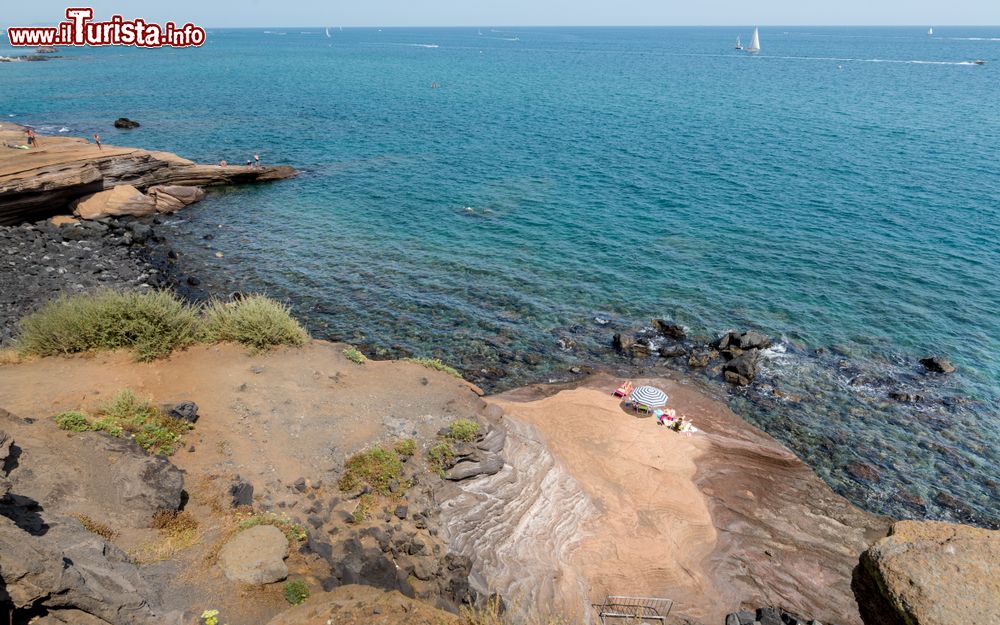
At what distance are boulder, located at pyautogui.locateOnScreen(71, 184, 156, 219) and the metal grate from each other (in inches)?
1963

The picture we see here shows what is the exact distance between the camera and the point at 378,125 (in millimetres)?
90750

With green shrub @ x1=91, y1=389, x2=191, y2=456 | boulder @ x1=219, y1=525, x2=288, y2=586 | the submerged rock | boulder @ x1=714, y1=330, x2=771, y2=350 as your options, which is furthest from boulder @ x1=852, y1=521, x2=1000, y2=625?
A: boulder @ x1=714, y1=330, x2=771, y2=350

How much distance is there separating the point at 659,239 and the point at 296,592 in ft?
140

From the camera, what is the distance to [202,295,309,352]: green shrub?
87.8ft

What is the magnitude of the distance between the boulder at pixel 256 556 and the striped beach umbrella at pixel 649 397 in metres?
18.3

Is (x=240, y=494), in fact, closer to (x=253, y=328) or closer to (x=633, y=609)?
(x=253, y=328)

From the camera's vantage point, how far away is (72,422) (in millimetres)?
18516

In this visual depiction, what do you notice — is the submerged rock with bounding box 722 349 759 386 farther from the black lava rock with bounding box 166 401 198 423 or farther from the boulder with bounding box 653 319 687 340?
the black lava rock with bounding box 166 401 198 423

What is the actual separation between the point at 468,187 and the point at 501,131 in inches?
1113

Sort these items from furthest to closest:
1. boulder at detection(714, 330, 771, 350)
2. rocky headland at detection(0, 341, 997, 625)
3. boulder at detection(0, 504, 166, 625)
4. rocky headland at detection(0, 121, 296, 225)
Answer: rocky headland at detection(0, 121, 296, 225) → boulder at detection(714, 330, 771, 350) → rocky headland at detection(0, 341, 997, 625) → boulder at detection(0, 504, 166, 625)

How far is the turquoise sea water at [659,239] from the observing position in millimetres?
31125

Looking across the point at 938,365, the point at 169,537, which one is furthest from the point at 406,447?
the point at 938,365

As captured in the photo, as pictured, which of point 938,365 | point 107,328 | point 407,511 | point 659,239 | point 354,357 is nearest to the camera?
point 407,511

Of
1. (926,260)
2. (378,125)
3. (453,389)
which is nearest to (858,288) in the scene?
(926,260)
